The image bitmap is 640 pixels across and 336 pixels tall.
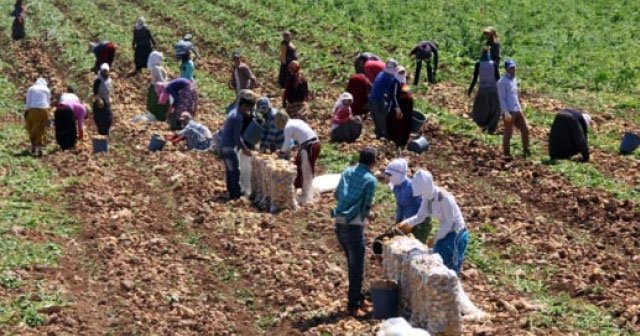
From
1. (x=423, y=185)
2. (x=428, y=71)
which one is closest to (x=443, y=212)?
(x=423, y=185)

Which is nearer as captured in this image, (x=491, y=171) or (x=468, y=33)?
(x=491, y=171)

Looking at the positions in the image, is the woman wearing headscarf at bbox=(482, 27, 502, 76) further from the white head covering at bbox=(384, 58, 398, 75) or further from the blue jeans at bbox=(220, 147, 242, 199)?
the blue jeans at bbox=(220, 147, 242, 199)

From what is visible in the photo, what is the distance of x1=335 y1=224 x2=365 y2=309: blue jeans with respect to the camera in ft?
40.9

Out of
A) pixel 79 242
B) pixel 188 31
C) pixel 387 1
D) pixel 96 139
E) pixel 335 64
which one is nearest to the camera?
pixel 79 242

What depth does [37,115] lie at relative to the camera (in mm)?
21469

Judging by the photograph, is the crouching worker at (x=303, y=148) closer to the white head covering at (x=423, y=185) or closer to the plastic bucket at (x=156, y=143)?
the plastic bucket at (x=156, y=143)

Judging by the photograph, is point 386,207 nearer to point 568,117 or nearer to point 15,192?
point 568,117

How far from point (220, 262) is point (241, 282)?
2.72ft

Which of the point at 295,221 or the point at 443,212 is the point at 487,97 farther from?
the point at 443,212

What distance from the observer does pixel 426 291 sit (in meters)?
11.5

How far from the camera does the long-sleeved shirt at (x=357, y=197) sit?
12305 millimetres

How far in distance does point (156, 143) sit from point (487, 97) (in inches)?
240

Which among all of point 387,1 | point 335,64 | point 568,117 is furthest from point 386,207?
point 387,1

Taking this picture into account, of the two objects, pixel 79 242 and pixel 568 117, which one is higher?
pixel 568 117
